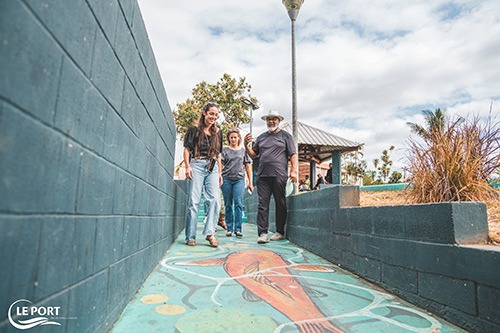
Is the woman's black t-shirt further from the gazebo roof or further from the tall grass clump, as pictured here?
the gazebo roof

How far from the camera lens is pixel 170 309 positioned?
1.80m

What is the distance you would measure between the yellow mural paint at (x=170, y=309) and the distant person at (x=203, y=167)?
6.58 feet

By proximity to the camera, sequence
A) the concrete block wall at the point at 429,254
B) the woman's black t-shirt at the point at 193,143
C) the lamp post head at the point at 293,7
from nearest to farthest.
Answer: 1. the concrete block wall at the point at 429,254
2. the woman's black t-shirt at the point at 193,143
3. the lamp post head at the point at 293,7

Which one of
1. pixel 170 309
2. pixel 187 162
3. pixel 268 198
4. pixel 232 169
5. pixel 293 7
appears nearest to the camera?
pixel 170 309

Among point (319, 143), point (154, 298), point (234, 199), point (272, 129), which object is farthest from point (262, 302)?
point (319, 143)

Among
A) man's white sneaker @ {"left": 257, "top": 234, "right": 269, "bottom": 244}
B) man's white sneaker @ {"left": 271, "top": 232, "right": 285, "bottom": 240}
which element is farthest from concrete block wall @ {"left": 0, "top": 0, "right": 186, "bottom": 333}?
man's white sneaker @ {"left": 271, "top": 232, "right": 285, "bottom": 240}

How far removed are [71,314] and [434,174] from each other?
2687 mm

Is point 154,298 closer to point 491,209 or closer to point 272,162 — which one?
point 491,209

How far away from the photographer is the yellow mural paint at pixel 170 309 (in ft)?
5.74

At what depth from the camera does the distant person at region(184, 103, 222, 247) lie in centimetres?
389

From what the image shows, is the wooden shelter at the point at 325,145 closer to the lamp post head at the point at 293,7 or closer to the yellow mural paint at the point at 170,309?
the lamp post head at the point at 293,7

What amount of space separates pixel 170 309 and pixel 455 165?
2.39 metres

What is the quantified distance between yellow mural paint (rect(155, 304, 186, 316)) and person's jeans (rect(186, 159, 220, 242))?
78.2 inches

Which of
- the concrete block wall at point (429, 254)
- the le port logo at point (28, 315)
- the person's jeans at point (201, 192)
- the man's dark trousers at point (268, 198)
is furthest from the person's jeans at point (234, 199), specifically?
the le port logo at point (28, 315)
